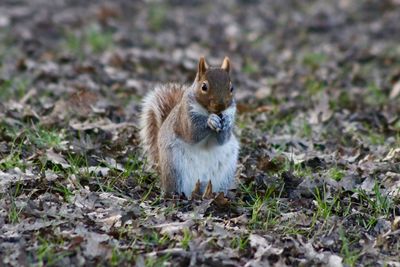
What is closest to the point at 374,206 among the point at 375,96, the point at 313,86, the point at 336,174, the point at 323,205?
the point at 323,205

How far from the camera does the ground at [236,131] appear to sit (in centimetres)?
391

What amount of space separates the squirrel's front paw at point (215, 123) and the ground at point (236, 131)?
1.35ft

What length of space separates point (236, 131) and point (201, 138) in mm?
1451

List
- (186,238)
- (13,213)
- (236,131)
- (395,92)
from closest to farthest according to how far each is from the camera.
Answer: (186,238) < (13,213) < (236,131) < (395,92)

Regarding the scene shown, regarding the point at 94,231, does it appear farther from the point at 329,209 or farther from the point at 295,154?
the point at 295,154

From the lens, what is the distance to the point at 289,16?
10766 mm

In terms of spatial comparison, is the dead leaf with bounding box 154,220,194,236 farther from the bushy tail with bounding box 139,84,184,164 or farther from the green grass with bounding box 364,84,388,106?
the green grass with bounding box 364,84,388,106

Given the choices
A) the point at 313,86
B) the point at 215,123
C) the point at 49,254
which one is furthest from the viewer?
the point at 313,86

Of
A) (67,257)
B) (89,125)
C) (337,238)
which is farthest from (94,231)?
(89,125)

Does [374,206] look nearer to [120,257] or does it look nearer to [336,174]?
[336,174]

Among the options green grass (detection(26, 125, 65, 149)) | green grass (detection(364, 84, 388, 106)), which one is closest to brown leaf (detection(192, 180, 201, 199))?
green grass (detection(26, 125, 65, 149))

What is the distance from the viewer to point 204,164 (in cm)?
454

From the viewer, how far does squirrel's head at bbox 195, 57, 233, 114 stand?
14.1ft

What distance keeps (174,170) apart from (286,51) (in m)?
5.06
